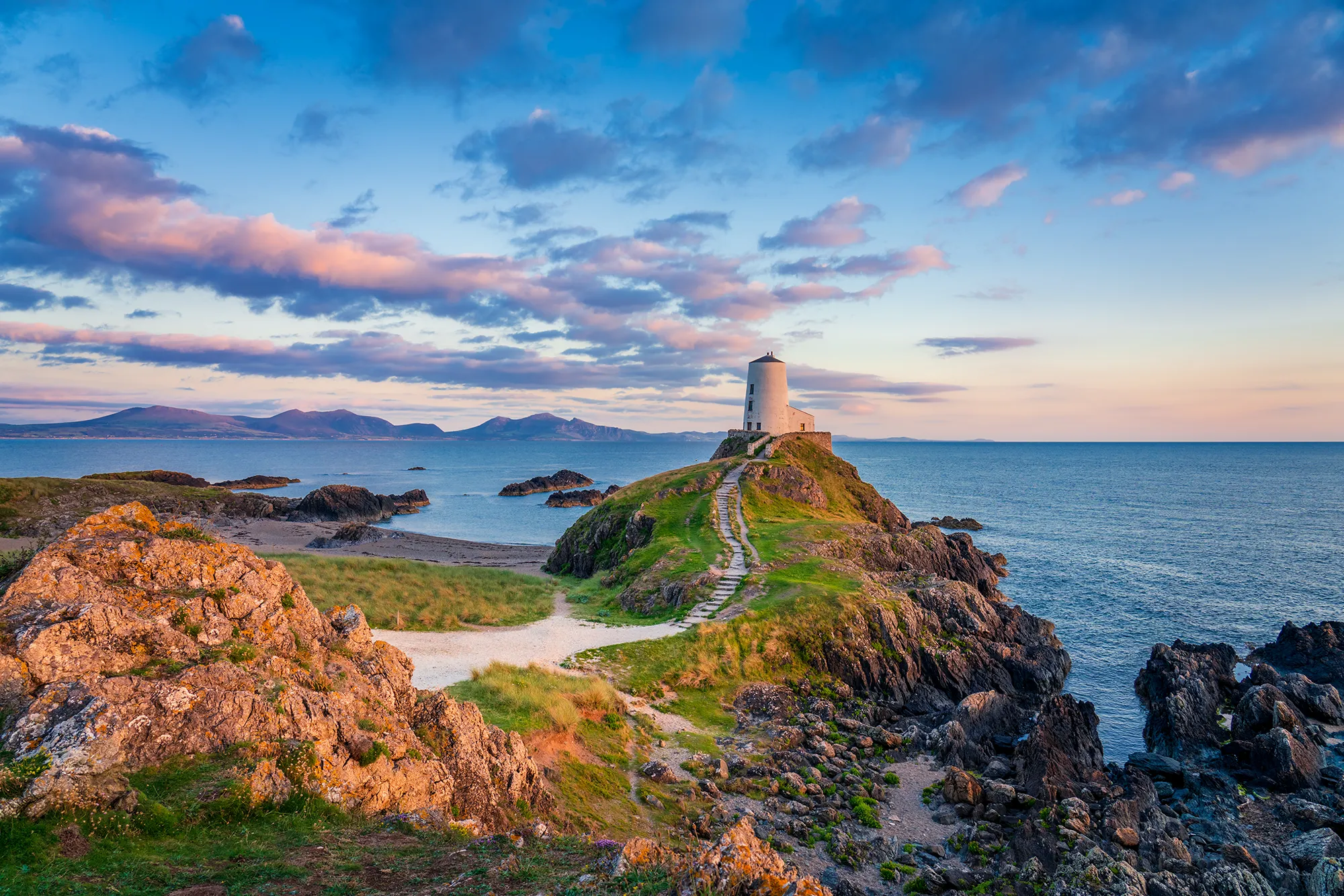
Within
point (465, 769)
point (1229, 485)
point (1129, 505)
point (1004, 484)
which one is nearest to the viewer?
point (465, 769)

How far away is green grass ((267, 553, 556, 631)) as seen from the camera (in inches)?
1347

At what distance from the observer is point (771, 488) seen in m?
63.3

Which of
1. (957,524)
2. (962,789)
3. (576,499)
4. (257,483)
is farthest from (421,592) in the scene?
(257,483)

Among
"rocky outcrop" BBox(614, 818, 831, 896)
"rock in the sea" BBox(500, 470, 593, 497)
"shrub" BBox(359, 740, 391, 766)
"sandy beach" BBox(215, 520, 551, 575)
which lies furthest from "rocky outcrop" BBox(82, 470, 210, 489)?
"rocky outcrop" BBox(614, 818, 831, 896)

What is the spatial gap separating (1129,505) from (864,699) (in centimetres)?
10996

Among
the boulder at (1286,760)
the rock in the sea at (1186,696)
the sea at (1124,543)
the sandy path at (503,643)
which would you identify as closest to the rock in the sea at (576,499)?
the sea at (1124,543)

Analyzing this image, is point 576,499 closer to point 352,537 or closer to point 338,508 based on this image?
point 338,508

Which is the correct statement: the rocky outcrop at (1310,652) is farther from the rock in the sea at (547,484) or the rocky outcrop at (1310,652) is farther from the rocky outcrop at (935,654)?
the rock in the sea at (547,484)

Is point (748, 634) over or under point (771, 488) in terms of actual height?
under

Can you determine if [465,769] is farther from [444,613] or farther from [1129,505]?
[1129,505]

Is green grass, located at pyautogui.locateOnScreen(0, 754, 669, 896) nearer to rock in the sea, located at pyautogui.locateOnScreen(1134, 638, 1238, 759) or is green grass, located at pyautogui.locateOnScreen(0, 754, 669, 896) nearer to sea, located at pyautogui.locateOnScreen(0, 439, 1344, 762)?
sea, located at pyautogui.locateOnScreen(0, 439, 1344, 762)

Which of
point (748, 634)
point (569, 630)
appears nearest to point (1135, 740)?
point (748, 634)

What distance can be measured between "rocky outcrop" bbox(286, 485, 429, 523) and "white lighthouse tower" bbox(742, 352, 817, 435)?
2452 inches

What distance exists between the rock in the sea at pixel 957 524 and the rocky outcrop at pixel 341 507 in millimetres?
84074
